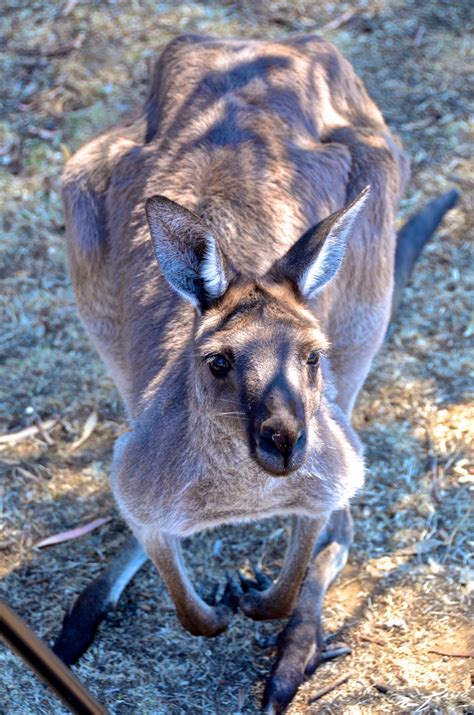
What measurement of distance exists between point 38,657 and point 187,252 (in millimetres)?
1285

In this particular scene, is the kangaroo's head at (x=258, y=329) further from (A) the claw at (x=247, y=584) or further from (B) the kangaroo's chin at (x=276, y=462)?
(A) the claw at (x=247, y=584)

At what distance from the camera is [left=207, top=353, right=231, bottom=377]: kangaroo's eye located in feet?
9.28

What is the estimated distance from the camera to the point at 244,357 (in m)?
2.77

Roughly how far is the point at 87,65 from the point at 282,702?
436 centimetres

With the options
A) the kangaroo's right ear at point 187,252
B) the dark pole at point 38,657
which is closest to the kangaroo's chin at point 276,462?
the kangaroo's right ear at point 187,252

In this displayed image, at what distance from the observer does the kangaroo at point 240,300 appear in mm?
2832

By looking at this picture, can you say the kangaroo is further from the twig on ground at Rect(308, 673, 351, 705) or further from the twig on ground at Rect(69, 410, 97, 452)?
the twig on ground at Rect(69, 410, 97, 452)

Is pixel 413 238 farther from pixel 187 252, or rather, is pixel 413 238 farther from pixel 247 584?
pixel 187 252

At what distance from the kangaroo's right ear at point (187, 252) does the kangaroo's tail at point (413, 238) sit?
1833 millimetres

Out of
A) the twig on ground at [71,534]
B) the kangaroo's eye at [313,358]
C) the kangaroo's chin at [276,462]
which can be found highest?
the kangaroo's eye at [313,358]

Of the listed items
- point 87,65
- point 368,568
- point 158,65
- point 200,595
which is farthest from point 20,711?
point 87,65

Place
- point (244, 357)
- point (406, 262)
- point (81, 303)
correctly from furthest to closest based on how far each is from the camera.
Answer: point (406, 262)
point (81, 303)
point (244, 357)

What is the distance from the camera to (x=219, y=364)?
2842 mm

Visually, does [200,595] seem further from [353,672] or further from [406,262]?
[406,262]
